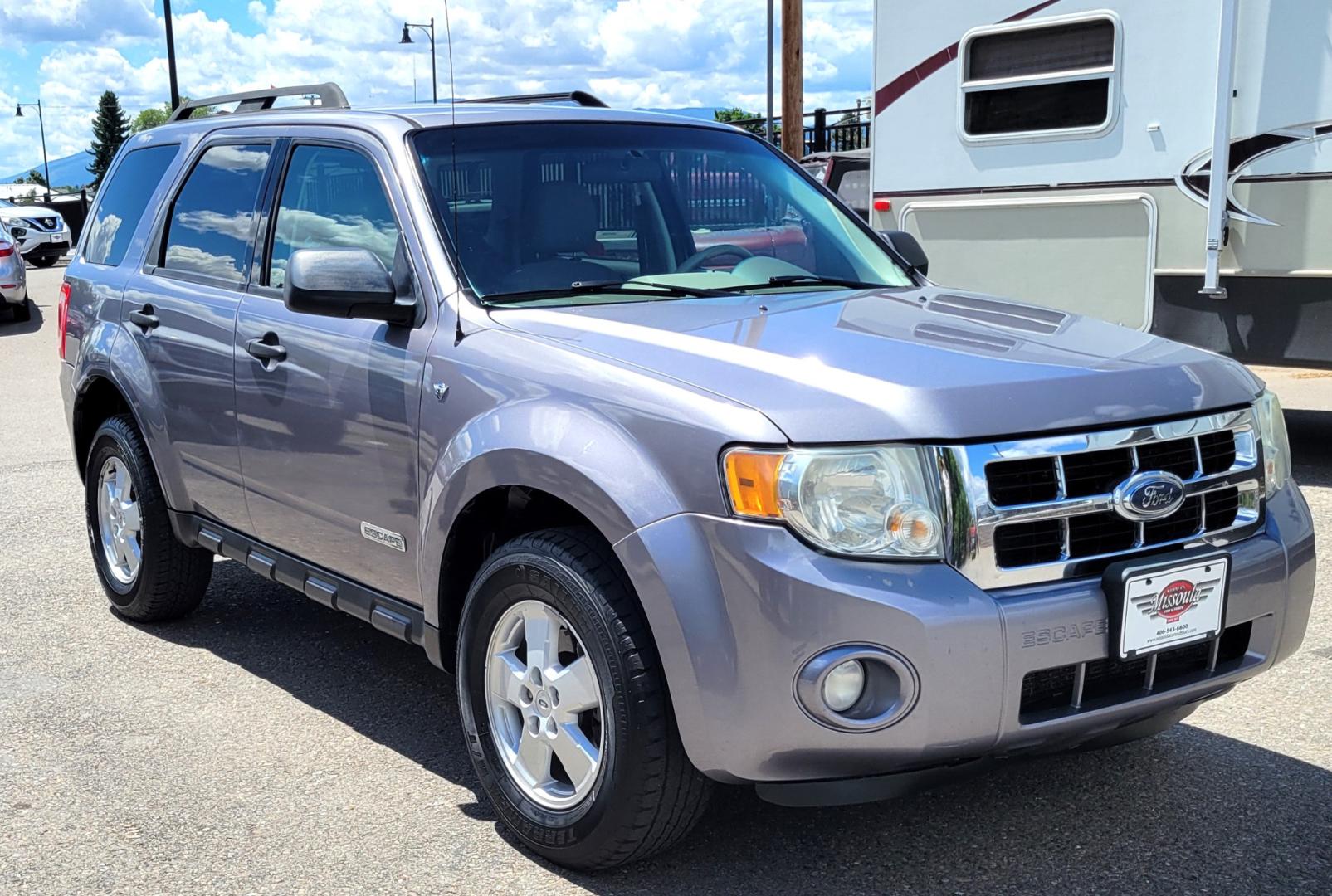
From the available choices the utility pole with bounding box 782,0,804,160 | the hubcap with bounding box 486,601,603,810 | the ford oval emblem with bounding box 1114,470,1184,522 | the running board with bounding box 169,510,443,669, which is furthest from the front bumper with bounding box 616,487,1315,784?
the utility pole with bounding box 782,0,804,160

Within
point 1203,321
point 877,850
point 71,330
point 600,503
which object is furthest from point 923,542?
point 1203,321

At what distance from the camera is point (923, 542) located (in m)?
2.91

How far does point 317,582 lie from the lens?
173 inches

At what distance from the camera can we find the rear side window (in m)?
5.49

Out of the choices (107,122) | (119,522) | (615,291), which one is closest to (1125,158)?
(615,291)

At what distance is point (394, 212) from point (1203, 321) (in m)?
5.41

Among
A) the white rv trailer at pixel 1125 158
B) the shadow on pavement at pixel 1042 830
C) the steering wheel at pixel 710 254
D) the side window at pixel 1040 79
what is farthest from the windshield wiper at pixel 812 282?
the side window at pixel 1040 79

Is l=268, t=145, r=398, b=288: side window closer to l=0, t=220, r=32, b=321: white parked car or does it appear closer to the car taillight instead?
the car taillight

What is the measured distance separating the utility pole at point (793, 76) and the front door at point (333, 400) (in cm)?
1412

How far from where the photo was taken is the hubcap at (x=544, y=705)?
333 centimetres

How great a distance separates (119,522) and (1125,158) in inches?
224

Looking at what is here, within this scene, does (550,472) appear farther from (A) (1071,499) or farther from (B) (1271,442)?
(B) (1271,442)

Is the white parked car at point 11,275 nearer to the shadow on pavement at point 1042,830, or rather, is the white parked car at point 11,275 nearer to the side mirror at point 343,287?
the shadow on pavement at point 1042,830

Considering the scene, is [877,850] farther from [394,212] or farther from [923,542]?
[394,212]
